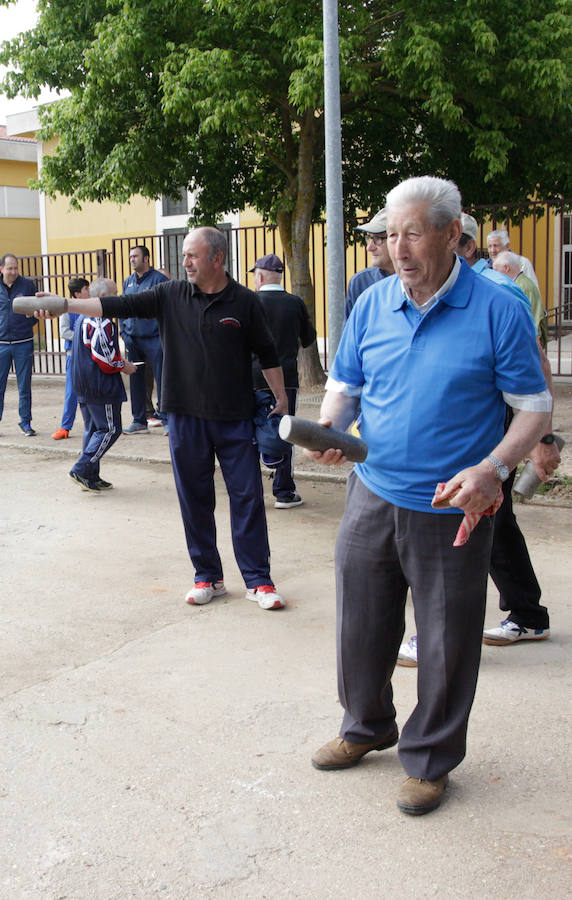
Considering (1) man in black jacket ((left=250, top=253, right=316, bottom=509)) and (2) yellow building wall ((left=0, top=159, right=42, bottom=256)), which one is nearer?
(1) man in black jacket ((left=250, top=253, right=316, bottom=509))

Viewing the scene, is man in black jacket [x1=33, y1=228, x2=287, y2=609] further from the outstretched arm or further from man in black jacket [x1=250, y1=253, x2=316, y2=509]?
man in black jacket [x1=250, y1=253, x2=316, y2=509]

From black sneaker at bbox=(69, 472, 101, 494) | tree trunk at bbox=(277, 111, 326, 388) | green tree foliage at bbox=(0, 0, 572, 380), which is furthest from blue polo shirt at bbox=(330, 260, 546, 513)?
tree trunk at bbox=(277, 111, 326, 388)

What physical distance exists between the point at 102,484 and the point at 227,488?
3.21 m

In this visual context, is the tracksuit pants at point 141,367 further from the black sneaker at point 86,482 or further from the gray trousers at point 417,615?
the gray trousers at point 417,615

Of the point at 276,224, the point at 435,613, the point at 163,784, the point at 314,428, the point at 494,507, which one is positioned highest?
the point at 276,224

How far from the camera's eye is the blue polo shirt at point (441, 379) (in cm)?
281

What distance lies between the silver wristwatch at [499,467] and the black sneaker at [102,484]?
225 inches

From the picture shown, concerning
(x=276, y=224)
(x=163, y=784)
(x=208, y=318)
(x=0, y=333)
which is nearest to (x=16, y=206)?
(x=276, y=224)

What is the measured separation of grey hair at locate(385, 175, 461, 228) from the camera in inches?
108

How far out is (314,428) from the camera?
9.31 feet

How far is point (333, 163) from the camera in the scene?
921 cm

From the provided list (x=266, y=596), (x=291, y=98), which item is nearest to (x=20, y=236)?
(x=291, y=98)

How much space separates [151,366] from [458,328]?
881cm

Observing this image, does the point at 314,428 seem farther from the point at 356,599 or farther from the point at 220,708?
the point at 220,708
